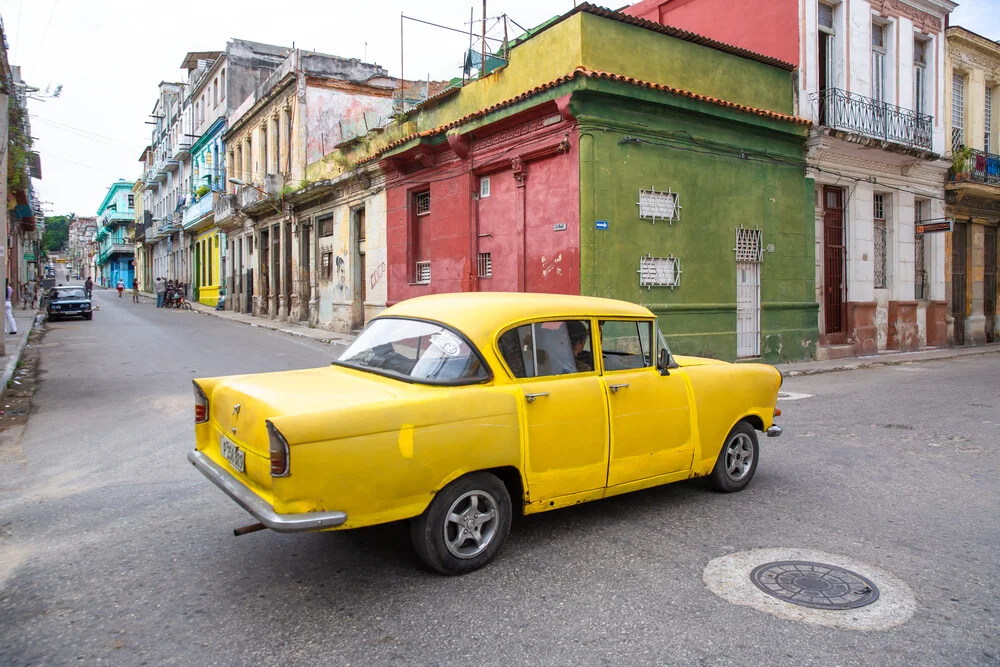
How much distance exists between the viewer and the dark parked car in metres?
26.1

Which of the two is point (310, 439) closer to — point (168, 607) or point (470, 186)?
point (168, 607)

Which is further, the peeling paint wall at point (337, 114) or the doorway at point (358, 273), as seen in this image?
the peeling paint wall at point (337, 114)

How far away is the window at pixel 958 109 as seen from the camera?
65.5ft

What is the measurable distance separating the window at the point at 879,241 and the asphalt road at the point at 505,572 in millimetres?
12478

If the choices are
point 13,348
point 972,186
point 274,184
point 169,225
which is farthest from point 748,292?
point 169,225

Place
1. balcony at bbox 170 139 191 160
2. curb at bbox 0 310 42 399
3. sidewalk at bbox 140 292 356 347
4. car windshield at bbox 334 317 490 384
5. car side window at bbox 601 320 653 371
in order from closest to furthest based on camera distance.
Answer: car windshield at bbox 334 317 490 384 → car side window at bbox 601 320 653 371 → curb at bbox 0 310 42 399 → sidewalk at bbox 140 292 356 347 → balcony at bbox 170 139 191 160

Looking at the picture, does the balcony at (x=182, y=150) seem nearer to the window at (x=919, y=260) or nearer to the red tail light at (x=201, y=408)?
the window at (x=919, y=260)

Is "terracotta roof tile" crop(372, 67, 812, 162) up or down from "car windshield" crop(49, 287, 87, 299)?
up

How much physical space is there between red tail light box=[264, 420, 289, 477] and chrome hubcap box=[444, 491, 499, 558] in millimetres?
934

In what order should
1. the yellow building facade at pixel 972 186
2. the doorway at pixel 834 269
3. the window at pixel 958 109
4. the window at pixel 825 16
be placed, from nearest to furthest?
the window at pixel 825 16 < the doorway at pixel 834 269 < the yellow building facade at pixel 972 186 < the window at pixel 958 109

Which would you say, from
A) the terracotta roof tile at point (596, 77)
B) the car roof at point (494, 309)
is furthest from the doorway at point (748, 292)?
the car roof at point (494, 309)

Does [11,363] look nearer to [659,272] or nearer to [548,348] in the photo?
[659,272]

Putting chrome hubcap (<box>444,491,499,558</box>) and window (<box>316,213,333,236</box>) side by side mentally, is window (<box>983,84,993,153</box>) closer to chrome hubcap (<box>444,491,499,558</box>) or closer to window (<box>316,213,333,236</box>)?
window (<box>316,213,333,236</box>)

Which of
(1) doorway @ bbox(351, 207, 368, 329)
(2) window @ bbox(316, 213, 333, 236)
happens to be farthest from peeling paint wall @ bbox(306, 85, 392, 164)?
(1) doorway @ bbox(351, 207, 368, 329)
